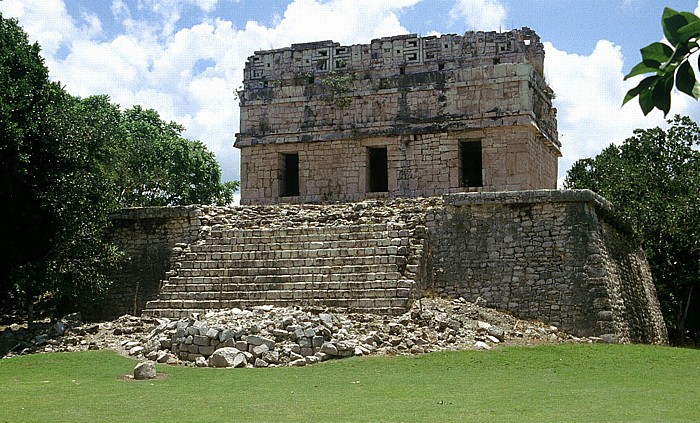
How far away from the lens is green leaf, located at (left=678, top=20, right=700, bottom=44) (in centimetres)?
170

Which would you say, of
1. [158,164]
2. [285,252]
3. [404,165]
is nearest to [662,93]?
[285,252]

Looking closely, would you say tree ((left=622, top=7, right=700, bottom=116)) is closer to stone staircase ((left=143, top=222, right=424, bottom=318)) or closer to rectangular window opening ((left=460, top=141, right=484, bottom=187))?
stone staircase ((left=143, top=222, right=424, bottom=318))

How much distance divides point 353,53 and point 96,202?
748 cm

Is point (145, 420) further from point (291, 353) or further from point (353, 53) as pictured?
point (353, 53)

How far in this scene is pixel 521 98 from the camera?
59.8 feet

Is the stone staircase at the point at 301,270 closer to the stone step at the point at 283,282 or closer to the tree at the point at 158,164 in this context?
the stone step at the point at 283,282

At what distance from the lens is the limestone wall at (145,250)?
55.4 ft

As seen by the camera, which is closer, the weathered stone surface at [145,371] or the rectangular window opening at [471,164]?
the weathered stone surface at [145,371]

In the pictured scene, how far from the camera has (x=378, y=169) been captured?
20.1m

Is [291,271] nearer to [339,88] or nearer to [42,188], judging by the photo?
[42,188]

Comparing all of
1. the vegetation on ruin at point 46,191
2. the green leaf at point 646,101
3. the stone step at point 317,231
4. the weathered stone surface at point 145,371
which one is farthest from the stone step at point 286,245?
the green leaf at point 646,101

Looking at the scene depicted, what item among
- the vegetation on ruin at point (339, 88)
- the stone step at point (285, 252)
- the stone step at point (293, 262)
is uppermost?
the vegetation on ruin at point (339, 88)

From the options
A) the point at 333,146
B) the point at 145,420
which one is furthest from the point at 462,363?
the point at 333,146

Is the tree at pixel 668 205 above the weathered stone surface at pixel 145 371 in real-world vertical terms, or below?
above
